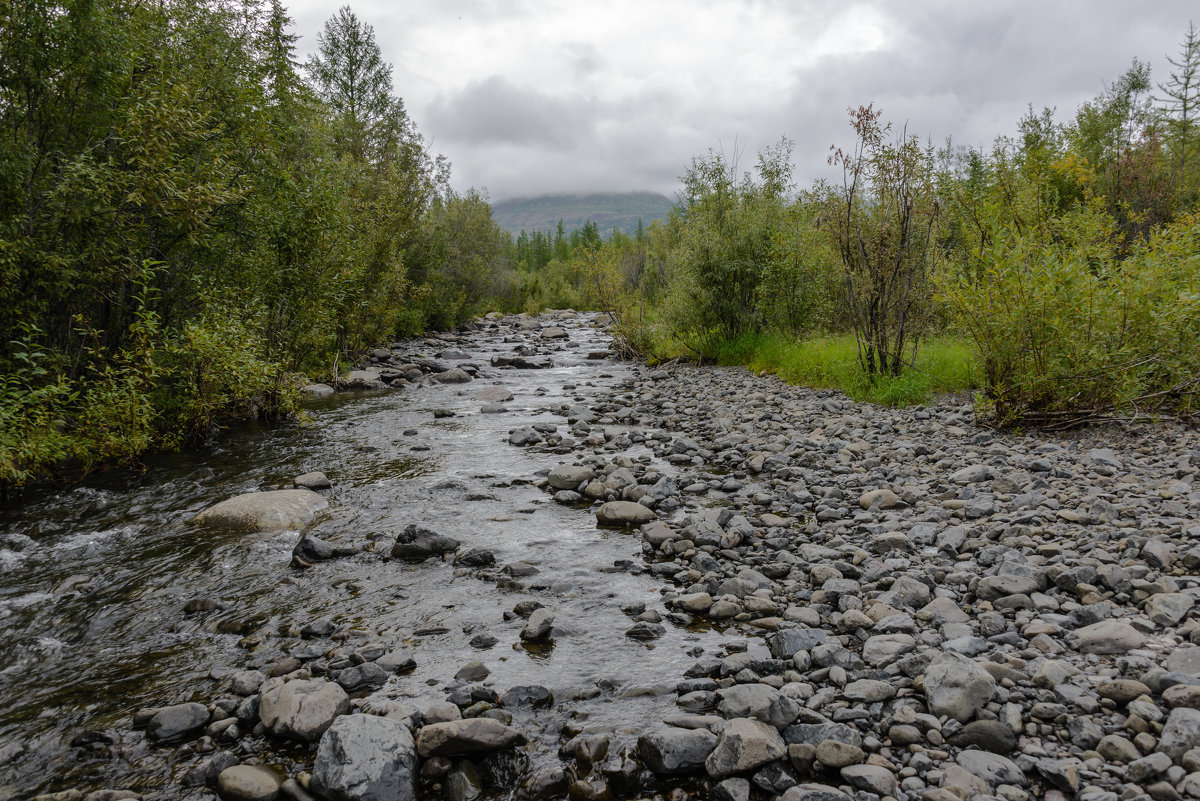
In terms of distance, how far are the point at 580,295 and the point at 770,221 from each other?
2200 inches

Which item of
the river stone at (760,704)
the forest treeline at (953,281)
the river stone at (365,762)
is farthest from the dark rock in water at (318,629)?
the forest treeline at (953,281)

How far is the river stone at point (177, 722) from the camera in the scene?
4057 mm

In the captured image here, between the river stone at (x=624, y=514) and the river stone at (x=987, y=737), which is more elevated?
the river stone at (x=987, y=737)

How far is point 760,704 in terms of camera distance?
153 inches

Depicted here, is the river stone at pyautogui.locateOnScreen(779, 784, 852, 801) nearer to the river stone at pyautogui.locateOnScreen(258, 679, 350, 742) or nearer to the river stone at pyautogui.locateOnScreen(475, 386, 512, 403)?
the river stone at pyautogui.locateOnScreen(258, 679, 350, 742)

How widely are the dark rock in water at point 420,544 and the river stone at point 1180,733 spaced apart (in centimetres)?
629

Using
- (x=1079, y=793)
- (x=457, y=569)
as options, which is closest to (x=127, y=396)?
(x=457, y=569)

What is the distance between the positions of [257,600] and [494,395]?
40.7 feet

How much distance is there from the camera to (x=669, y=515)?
816cm

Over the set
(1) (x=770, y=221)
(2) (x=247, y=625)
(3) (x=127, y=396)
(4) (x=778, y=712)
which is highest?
(1) (x=770, y=221)

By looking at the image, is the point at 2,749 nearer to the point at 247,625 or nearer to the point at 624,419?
the point at 247,625

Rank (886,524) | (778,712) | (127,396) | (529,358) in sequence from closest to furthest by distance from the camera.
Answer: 1. (778,712)
2. (886,524)
3. (127,396)
4. (529,358)

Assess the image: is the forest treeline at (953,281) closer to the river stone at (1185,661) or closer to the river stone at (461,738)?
the river stone at (1185,661)

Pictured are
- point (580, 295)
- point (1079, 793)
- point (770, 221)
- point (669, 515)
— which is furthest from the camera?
point (580, 295)
